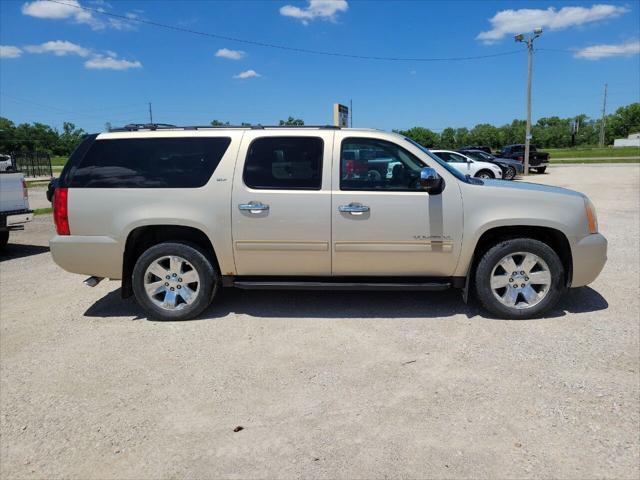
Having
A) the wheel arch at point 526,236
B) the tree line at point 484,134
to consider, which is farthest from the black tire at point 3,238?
the tree line at point 484,134

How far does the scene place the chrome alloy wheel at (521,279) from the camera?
15.5 feet

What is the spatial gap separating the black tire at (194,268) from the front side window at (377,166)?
1.56 meters

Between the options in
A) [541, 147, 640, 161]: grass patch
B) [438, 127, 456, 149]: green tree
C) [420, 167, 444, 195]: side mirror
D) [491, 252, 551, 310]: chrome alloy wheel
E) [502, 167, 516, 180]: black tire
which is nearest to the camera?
[420, 167, 444, 195]: side mirror

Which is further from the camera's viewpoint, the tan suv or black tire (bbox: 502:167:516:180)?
black tire (bbox: 502:167:516:180)

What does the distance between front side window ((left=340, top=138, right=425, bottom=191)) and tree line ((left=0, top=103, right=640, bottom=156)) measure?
286 feet

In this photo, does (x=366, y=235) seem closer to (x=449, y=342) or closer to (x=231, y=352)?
(x=449, y=342)

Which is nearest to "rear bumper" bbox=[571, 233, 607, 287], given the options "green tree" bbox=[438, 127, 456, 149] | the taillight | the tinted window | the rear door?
the rear door

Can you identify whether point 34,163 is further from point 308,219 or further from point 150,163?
point 308,219

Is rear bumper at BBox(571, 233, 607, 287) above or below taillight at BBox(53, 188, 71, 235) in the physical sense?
below

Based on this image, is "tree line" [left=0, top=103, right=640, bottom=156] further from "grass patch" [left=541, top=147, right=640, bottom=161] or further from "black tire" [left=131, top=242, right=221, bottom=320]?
"black tire" [left=131, top=242, right=221, bottom=320]

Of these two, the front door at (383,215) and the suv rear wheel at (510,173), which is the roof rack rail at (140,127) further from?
the suv rear wheel at (510,173)

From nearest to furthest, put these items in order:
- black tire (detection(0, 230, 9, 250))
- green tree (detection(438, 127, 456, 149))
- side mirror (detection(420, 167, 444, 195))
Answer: side mirror (detection(420, 167, 444, 195)) < black tire (detection(0, 230, 9, 250)) < green tree (detection(438, 127, 456, 149))

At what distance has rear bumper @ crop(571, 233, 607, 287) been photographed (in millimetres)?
4695

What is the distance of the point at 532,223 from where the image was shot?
4.64 meters
